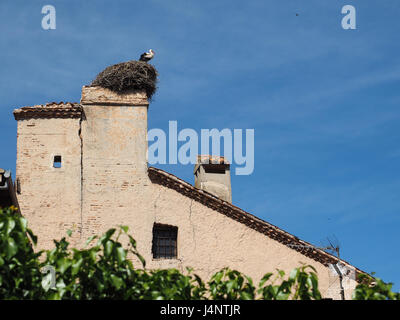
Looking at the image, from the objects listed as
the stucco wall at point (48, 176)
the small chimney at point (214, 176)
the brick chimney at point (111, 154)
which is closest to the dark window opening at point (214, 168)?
the small chimney at point (214, 176)

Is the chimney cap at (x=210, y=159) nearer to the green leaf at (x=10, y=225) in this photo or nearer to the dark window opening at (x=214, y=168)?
the dark window opening at (x=214, y=168)

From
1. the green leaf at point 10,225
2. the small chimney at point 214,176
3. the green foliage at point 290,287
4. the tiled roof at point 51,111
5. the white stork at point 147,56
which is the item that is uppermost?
the white stork at point 147,56

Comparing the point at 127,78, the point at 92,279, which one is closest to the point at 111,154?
the point at 127,78

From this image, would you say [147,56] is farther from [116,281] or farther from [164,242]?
[116,281]

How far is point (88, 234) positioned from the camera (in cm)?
1838

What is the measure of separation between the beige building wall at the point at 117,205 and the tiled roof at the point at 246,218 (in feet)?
0.38

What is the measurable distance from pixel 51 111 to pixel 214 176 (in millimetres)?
5309

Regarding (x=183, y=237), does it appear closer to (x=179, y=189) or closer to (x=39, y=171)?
(x=179, y=189)

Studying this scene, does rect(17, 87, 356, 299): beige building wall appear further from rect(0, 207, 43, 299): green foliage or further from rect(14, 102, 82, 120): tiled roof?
rect(0, 207, 43, 299): green foliage

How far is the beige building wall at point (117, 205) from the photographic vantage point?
1852 centimetres

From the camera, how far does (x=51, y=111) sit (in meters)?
19.5
